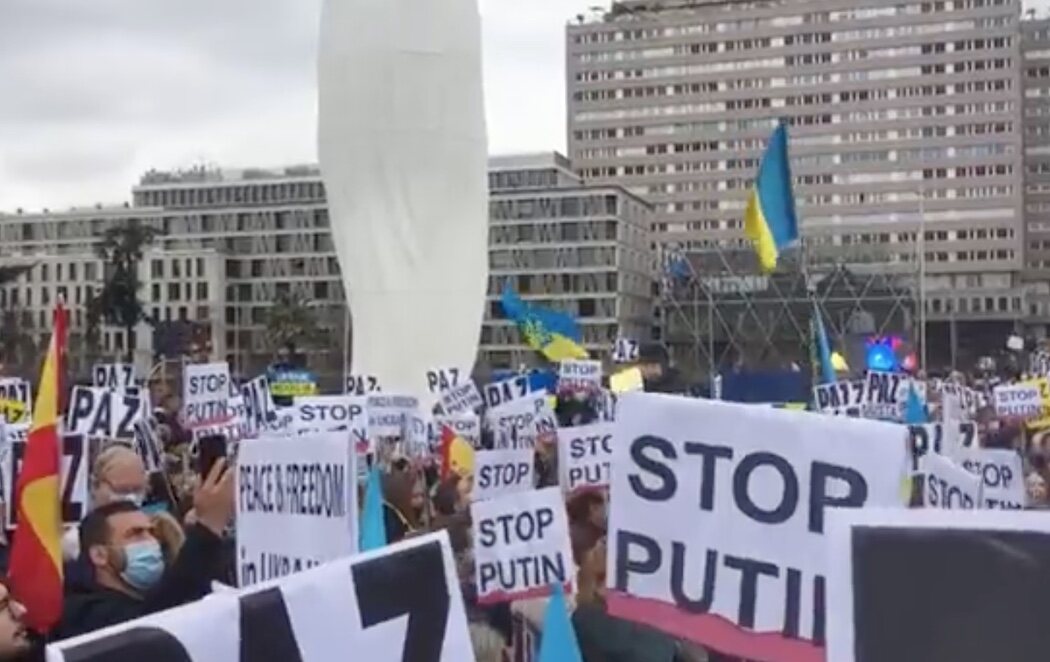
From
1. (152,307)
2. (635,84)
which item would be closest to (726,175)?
(635,84)

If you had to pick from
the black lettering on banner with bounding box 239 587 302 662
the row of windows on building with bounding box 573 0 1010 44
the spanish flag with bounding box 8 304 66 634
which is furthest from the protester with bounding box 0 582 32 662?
the row of windows on building with bounding box 573 0 1010 44

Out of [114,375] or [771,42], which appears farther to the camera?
[771,42]

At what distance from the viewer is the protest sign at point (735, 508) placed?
3.96 meters

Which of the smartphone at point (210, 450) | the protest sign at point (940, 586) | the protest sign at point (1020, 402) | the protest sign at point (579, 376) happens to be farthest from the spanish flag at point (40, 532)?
the protest sign at point (579, 376)

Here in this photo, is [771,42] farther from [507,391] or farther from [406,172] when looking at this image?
[507,391]

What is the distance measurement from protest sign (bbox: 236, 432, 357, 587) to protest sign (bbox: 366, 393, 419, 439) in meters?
9.31

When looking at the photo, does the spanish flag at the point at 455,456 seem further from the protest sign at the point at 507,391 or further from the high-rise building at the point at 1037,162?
the high-rise building at the point at 1037,162

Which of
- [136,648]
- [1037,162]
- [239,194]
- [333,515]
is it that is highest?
[1037,162]

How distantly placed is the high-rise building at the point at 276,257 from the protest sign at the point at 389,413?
3621 inches

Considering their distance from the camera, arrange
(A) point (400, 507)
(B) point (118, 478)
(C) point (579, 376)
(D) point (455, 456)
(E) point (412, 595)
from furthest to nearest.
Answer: (C) point (579, 376) → (D) point (455, 456) → (A) point (400, 507) → (B) point (118, 478) → (E) point (412, 595)

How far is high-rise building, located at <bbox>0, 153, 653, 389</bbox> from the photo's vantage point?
11775 centimetres

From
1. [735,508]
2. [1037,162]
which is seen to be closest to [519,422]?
[735,508]

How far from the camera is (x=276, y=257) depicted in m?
127

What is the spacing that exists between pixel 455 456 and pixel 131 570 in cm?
743
